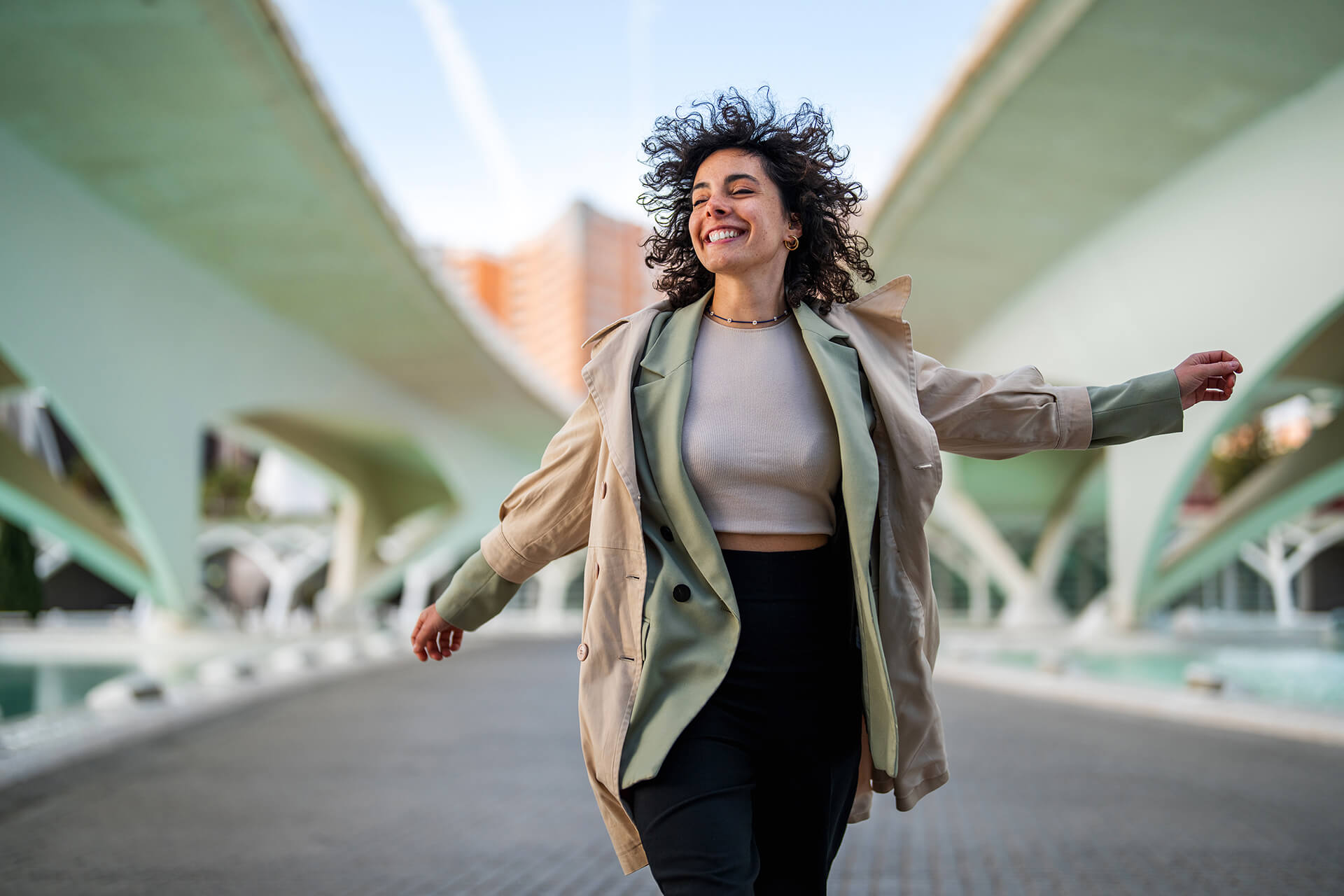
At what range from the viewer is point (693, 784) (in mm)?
2150

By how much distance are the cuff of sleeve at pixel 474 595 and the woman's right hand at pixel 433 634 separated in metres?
0.02

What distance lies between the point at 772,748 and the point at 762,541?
1.38 ft

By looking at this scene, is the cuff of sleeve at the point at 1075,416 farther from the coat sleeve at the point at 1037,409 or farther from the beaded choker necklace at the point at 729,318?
the beaded choker necklace at the point at 729,318

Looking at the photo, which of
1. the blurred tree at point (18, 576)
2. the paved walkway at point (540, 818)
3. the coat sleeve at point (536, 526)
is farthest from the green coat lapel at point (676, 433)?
the blurred tree at point (18, 576)

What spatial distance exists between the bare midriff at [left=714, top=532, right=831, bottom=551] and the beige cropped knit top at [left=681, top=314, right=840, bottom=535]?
16 millimetres

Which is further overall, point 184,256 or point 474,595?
point 184,256

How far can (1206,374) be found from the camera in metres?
2.47

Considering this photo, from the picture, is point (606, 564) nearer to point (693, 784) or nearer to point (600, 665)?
point (600, 665)

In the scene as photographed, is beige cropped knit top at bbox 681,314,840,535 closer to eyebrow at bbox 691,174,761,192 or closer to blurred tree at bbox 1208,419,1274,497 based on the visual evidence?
eyebrow at bbox 691,174,761,192

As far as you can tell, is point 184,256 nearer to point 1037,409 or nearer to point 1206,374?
point 1037,409

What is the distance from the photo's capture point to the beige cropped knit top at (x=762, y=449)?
7.47 feet

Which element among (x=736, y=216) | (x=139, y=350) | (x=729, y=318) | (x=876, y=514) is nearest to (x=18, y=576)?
(x=139, y=350)

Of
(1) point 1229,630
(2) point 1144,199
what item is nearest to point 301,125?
(2) point 1144,199

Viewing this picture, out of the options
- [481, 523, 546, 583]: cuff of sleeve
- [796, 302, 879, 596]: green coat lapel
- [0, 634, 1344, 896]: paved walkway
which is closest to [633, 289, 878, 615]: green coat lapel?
[796, 302, 879, 596]: green coat lapel
